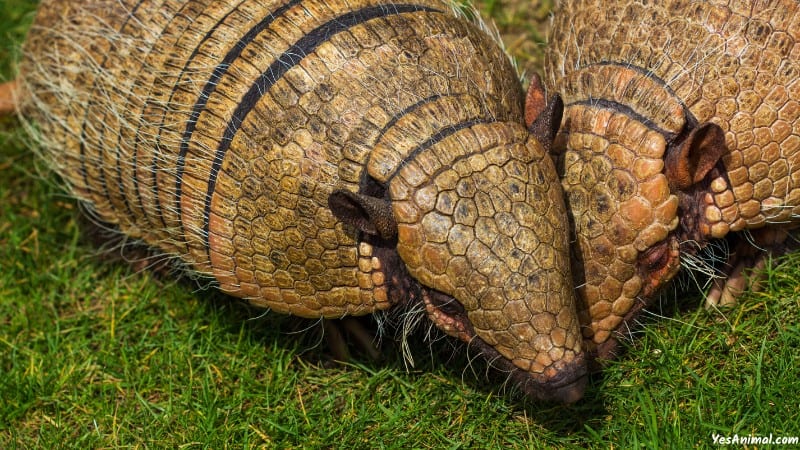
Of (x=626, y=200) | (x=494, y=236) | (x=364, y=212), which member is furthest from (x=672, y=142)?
(x=364, y=212)

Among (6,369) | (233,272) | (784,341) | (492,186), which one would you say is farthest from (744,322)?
(6,369)

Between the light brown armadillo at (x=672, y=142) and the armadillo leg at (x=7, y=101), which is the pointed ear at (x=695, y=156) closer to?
the light brown armadillo at (x=672, y=142)

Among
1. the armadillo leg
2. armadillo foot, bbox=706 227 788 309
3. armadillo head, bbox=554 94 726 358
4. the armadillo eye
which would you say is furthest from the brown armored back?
the armadillo leg

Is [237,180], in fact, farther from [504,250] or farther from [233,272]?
[504,250]

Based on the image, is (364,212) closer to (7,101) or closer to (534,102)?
(534,102)

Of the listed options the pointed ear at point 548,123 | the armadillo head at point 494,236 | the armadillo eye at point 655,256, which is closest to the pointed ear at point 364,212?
the armadillo head at point 494,236
